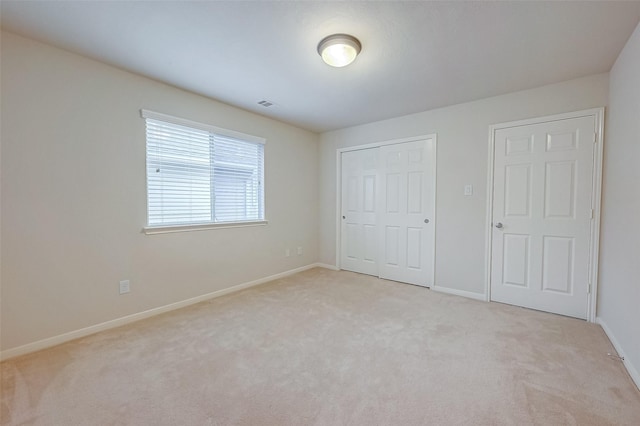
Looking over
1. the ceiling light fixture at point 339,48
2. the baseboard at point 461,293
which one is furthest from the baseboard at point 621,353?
the ceiling light fixture at point 339,48

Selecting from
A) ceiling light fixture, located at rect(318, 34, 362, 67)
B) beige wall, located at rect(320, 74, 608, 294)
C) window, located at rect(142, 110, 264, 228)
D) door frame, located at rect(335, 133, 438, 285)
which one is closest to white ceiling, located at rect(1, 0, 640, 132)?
ceiling light fixture, located at rect(318, 34, 362, 67)

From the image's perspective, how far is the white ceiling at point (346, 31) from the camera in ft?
5.74

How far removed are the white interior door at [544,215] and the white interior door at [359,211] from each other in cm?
164

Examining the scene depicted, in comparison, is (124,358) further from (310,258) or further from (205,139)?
(310,258)

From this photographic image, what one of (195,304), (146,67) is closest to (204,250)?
(195,304)

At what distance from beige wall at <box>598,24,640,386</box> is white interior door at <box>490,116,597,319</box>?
158 millimetres

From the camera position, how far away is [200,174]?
10.5ft

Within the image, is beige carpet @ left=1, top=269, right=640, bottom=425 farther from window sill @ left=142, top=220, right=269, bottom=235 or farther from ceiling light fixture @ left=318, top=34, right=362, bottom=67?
ceiling light fixture @ left=318, top=34, right=362, bottom=67

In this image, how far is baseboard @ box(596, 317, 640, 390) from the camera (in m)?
1.74

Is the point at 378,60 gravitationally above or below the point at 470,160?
above

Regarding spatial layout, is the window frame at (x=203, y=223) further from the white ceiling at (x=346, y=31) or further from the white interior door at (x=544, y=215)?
the white interior door at (x=544, y=215)

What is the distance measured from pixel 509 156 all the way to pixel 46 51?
4.47m

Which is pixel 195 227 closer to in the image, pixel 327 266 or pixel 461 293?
pixel 327 266

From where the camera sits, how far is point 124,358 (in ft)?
6.65
